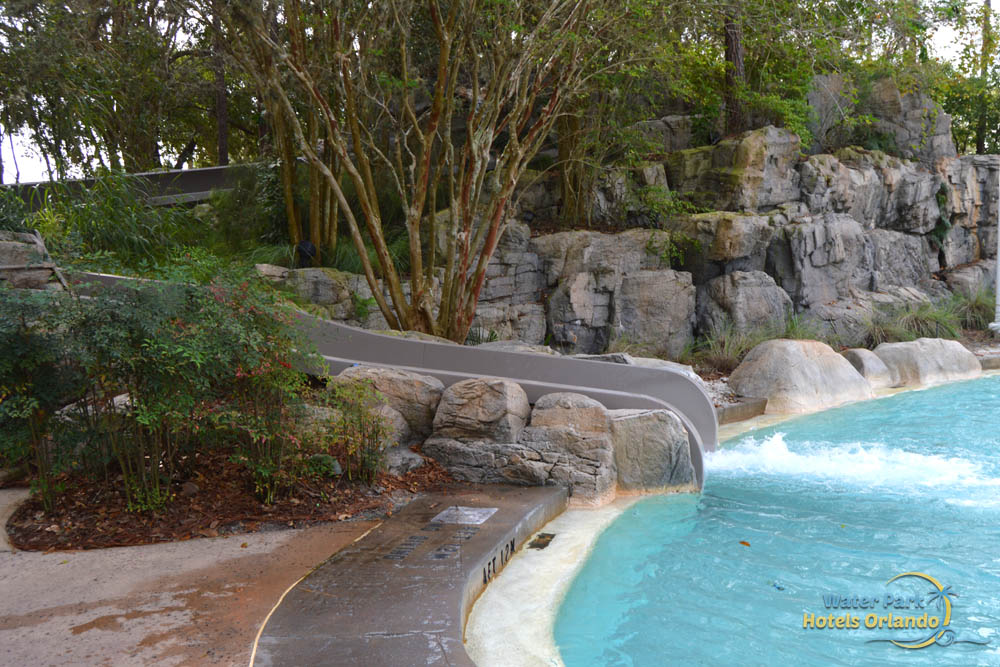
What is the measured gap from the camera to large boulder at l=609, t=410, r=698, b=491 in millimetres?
5883

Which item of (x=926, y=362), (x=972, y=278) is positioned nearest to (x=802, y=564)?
(x=926, y=362)

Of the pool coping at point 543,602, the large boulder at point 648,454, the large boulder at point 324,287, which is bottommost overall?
the pool coping at point 543,602

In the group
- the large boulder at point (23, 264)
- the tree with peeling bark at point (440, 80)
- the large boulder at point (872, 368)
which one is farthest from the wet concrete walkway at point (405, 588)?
the large boulder at point (872, 368)

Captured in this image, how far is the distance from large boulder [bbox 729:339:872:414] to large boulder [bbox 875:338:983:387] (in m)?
1.30

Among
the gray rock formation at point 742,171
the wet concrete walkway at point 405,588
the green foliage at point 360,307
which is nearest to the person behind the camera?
the wet concrete walkway at point 405,588

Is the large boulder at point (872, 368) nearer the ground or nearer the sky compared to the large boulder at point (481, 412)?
nearer the ground

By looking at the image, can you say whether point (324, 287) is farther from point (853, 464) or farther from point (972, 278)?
point (972, 278)

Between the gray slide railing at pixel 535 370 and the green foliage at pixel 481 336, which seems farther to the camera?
the green foliage at pixel 481 336

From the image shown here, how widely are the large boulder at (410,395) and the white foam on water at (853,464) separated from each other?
8.30 ft

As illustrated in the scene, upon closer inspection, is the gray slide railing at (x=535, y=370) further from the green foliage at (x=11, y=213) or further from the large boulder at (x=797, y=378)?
the large boulder at (x=797, y=378)

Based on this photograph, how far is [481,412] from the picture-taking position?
5.87 m

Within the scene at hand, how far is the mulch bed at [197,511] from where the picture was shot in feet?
14.2

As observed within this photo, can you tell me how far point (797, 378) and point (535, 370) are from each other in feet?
14.9

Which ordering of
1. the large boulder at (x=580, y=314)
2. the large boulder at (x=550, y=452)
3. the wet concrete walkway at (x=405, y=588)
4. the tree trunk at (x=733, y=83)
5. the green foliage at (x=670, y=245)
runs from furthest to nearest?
1. the tree trunk at (x=733, y=83)
2. the green foliage at (x=670, y=245)
3. the large boulder at (x=580, y=314)
4. the large boulder at (x=550, y=452)
5. the wet concrete walkway at (x=405, y=588)
